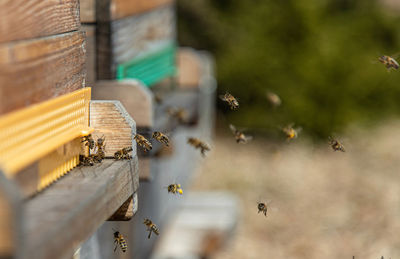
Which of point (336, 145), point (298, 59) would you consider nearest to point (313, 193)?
point (298, 59)

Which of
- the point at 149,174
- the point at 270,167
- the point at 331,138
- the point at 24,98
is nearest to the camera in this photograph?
the point at 24,98

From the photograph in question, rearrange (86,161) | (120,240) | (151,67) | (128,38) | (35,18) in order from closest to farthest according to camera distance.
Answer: (35,18) < (86,161) < (120,240) < (128,38) < (151,67)

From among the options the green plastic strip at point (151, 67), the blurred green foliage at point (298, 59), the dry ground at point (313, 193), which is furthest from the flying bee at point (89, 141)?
the blurred green foliage at point (298, 59)

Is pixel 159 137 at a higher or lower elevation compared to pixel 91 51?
Result: lower

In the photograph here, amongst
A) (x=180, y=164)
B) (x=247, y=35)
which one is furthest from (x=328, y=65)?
(x=180, y=164)

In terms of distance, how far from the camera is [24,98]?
5.60 ft

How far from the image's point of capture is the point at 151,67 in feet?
14.8

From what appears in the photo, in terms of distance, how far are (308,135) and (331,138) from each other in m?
6.69

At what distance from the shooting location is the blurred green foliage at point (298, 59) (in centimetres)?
1058

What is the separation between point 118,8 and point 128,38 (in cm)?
28

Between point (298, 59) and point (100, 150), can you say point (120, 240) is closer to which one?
point (100, 150)

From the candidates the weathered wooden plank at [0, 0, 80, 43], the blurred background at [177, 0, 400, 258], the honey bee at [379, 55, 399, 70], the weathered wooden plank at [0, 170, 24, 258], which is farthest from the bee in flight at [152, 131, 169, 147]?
the blurred background at [177, 0, 400, 258]

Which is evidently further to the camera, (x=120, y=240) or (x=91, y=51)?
(x=91, y=51)

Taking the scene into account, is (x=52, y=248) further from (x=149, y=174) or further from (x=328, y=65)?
(x=328, y=65)
